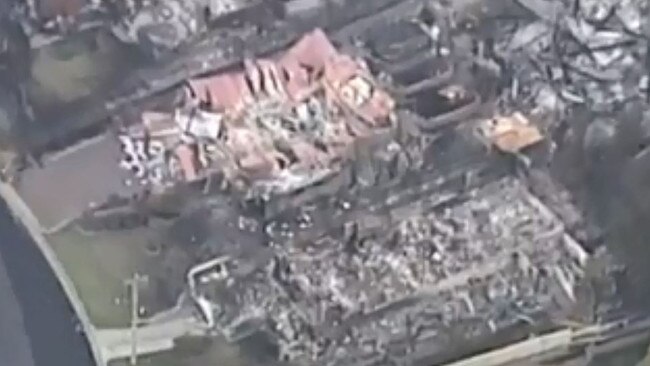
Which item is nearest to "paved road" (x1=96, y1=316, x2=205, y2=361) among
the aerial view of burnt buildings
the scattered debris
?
the aerial view of burnt buildings

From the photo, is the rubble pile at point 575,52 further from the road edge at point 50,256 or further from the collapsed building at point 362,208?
the road edge at point 50,256

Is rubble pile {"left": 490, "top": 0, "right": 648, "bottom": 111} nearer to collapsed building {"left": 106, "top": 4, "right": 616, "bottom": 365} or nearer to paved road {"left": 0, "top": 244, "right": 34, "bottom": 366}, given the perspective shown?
collapsed building {"left": 106, "top": 4, "right": 616, "bottom": 365}

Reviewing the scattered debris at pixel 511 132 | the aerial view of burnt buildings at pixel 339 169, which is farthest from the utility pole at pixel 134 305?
the scattered debris at pixel 511 132

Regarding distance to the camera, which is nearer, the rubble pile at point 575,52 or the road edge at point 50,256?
the road edge at point 50,256

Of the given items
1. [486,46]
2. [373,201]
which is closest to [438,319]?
[373,201]

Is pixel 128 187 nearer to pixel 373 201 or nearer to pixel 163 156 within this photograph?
pixel 163 156

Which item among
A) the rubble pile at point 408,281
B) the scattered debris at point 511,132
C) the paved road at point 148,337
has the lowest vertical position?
the rubble pile at point 408,281

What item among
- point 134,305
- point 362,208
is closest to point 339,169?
point 362,208
